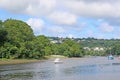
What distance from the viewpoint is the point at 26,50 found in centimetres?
15338

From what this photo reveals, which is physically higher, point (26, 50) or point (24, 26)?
point (24, 26)

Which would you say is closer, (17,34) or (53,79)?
(53,79)

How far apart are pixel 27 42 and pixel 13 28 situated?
9285 millimetres

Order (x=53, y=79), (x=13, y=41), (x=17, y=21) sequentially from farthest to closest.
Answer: (x=17, y=21) → (x=13, y=41) → (x=53, y=79)


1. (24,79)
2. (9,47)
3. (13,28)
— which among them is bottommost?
(24,79)

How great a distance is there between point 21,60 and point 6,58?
27.5 feet

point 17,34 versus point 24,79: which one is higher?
point 17,34

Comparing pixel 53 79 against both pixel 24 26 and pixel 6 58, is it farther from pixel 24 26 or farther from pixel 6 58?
pixel 24 26

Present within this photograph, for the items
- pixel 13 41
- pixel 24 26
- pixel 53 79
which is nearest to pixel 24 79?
pixel 53 79

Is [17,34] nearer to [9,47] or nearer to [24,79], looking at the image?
[9,47]

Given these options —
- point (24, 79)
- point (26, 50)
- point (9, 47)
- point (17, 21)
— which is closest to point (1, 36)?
point (9, 47)

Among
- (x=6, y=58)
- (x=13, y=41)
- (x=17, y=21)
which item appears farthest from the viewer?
(x=17, y=21)

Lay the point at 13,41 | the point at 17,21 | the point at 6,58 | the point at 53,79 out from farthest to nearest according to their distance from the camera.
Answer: the point at 17,21 < the point at 13,41 < the point at 6,58 < the point at 53,79

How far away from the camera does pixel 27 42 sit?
15838 cm
